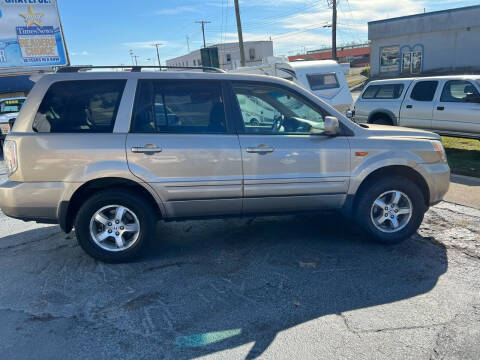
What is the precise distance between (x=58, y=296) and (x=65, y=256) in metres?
0.90

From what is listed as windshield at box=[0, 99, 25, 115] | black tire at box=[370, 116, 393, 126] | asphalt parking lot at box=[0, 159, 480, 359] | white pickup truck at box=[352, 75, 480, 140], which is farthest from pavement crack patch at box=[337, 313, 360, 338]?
windshield at box=[0, 99, 25, 115]

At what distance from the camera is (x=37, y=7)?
2247 centimetres

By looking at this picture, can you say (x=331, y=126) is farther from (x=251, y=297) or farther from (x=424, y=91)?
(x=424, y=91)

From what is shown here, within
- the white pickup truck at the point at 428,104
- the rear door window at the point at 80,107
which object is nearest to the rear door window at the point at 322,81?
the white pickup truck at the point at 428,104

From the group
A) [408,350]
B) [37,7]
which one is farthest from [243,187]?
[37,7]

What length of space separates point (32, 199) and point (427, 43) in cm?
3280

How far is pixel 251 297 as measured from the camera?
336cm

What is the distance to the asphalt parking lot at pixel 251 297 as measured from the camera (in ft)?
9.02

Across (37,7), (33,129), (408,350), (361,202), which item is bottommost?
(408,350)

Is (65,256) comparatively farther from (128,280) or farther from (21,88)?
(21,88)

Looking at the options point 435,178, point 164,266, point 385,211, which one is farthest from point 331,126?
point 164,266

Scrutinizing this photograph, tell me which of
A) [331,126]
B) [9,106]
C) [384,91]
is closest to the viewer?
[331,126]

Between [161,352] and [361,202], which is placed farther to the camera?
[361,202]

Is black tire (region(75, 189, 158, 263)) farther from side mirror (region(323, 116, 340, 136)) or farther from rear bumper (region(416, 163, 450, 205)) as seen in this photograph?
rear bumper (region(416, 163, 450, 205))
